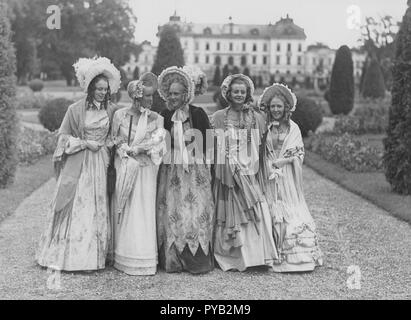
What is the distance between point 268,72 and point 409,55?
6700cm

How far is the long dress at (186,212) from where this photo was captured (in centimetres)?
500

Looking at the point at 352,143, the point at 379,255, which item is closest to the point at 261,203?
the point at 379,255

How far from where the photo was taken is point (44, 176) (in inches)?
404

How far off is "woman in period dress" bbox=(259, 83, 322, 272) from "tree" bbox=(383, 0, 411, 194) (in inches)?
145

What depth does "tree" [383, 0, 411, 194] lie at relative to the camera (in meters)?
8.56

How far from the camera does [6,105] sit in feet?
30.0

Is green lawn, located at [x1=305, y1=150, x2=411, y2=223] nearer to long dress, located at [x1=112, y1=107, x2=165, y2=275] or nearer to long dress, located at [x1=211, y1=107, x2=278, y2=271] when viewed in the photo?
long dress, located at [x1=211, y1=107, x2=278, y2=271]

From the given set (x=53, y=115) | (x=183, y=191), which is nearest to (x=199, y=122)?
(x=183, y=191)

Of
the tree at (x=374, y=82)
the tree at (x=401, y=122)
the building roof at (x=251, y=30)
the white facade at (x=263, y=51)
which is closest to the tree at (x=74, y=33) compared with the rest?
the tree at (x=374, y=82)

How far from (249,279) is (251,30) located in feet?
241
